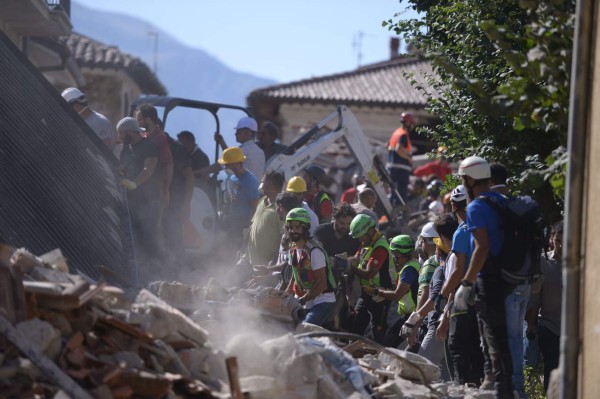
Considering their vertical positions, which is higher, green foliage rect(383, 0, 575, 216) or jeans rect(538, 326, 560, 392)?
green foliage rect(383, 0, 575, 216)

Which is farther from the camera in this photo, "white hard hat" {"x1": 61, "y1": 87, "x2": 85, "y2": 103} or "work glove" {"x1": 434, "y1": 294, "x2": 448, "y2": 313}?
"white hard hat" {"x1": 61, "y1": 87, "x2": 85, "y2": 103}

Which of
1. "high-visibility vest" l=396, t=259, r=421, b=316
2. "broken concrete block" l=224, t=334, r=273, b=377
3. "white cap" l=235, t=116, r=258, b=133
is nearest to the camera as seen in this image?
"broken concrete block" l=224, t=334, r=273, b=377

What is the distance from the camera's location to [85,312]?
7.65 meters

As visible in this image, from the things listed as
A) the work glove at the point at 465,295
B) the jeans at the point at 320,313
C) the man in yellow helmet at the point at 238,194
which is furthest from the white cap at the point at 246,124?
the work glove at the point at 465,295

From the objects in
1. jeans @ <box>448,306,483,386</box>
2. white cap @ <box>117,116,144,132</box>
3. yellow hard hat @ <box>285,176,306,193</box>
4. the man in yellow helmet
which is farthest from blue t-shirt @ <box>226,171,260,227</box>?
jeans @ <box>448,306,483,386</box>

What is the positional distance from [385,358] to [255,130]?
22.7ft

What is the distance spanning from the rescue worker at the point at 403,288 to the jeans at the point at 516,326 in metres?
2.70

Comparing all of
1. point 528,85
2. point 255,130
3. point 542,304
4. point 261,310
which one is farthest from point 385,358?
point 255,130

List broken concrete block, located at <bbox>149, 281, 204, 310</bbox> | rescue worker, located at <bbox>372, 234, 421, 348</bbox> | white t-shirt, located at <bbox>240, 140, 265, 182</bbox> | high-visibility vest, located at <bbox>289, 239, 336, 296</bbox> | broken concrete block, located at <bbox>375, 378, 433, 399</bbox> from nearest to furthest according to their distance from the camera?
1. broken concrete block, located at <bbox>375, 378, 433, 399</bbox>
2. broken concrete block, located at <bbox>149, 281, 204, 310</bbox>
3. high-visibility vest, located at <bbox>289, 239, 336, 296</bbox>
4. rescue worker, located at <bbox>372, 234, 421, 348</bbox>
5. white t-shirt, located at <bbox>240, 140, 265, 182</bbox>

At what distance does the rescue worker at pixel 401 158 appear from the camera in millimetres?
21062

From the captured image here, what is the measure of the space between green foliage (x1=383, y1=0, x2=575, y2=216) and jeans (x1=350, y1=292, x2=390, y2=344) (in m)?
1.70

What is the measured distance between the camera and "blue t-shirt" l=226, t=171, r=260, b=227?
14.7 metres

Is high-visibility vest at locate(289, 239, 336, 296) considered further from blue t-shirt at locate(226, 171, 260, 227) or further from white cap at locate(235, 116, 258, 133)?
white cap at locate(235, 116, 258, 133)

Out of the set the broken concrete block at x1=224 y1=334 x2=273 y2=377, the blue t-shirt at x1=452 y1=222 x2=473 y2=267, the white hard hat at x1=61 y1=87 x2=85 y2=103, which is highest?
the white hard hat at x1=61 y1=87 x2=85 y2=103
